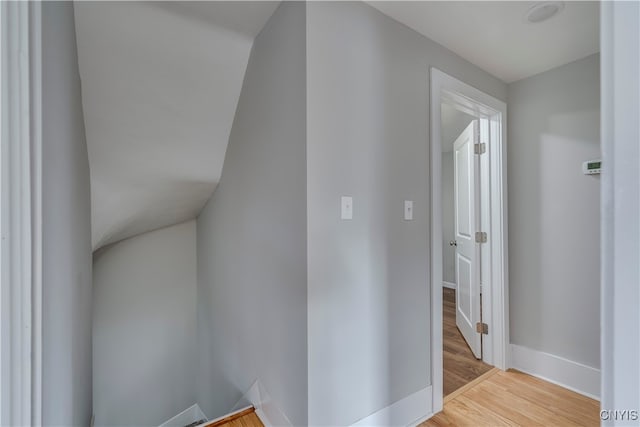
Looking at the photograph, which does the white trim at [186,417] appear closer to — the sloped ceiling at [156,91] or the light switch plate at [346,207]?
the sloped ceiling at [156,91]

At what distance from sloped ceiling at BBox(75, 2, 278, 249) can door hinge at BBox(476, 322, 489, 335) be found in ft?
8.48

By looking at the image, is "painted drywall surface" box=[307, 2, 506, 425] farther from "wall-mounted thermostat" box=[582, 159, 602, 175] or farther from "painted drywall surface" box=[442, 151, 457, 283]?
"painted drywall surface" box=[442, 151, 457, 283]

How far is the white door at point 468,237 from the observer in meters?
2.42

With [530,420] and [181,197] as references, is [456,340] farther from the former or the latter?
[181,197]

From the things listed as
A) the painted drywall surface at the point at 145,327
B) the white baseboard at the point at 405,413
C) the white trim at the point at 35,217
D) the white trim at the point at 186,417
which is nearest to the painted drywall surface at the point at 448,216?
the white baseboard at the point at 405,413

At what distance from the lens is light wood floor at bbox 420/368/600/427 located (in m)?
1.66

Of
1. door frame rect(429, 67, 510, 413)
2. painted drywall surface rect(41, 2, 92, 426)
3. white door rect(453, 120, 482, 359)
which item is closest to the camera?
painted drywall surface rect(41, 2, 92, 426)

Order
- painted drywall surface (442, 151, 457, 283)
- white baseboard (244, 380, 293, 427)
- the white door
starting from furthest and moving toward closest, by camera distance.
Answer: painted drywall surface (442, 151, 457, 283) → the white door → white baseboard (244, 380, 293, 427)

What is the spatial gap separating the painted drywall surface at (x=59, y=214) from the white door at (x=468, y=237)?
268 centimetres

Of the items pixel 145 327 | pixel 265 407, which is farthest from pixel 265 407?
pixel 145 327
